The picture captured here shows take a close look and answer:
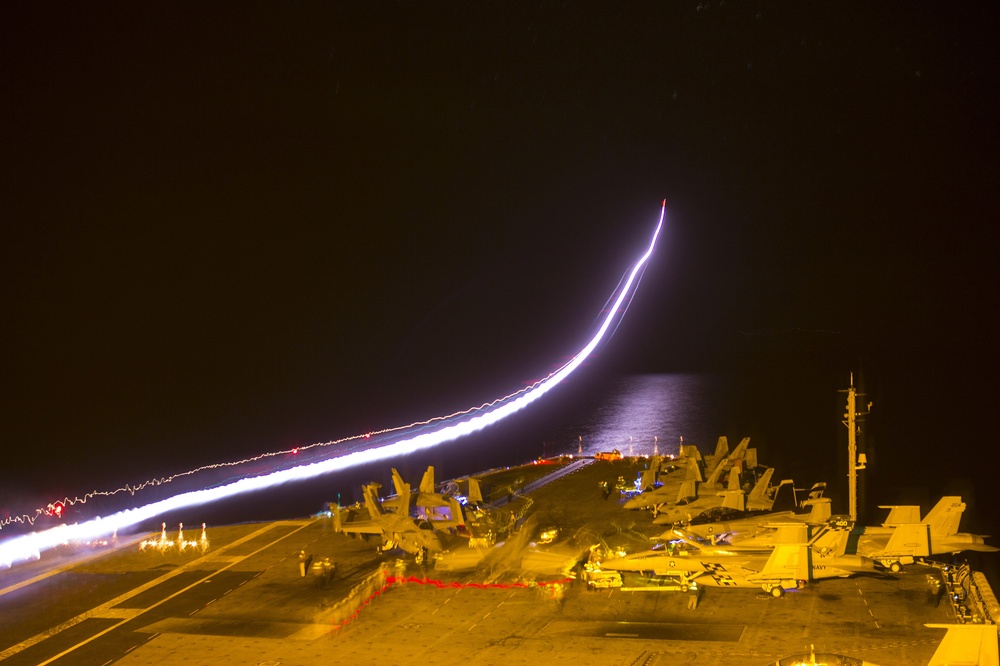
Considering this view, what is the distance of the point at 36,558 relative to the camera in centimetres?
3991

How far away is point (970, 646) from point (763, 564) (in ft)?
37.4

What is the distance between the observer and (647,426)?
136750 millimetres

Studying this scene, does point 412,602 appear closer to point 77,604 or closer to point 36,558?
→ point 77,604

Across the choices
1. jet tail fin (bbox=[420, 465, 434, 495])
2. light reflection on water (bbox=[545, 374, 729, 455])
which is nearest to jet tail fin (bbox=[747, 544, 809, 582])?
jet tail fin (bbox=[420, 465, 434, 495])

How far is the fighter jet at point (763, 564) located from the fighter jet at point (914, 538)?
1519mm

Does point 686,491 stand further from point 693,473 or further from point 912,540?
point 912,540

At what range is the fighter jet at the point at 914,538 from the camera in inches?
1145

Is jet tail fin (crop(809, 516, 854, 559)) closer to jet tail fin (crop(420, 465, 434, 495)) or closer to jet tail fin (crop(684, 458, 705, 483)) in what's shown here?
jet tail fin (crop(684, 458, 705, 483))

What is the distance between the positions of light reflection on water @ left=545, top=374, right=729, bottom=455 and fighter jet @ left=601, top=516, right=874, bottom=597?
73905 millimetres

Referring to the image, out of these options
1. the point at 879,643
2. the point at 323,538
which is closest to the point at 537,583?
the point at 879,643

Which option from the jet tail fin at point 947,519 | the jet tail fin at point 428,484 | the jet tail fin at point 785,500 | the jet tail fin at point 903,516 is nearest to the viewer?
the jet tail fin at point 903,516

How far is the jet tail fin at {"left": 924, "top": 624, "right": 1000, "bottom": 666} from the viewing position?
16.8 metres

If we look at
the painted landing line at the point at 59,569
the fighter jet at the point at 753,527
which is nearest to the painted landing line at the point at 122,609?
the painted landing line at the point at 59,569

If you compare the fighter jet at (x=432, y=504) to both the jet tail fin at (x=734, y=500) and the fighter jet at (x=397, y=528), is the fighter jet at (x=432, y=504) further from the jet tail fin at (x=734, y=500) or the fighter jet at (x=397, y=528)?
the jet tail fin at (x=734, y=500)
